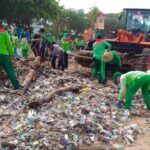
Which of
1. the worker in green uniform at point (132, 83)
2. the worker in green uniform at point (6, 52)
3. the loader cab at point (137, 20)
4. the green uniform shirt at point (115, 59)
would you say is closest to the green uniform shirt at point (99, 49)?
the green uniform shirt at point (115, 59)

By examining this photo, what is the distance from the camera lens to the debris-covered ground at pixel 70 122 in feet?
17.9

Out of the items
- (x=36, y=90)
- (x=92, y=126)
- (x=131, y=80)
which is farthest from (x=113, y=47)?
(x=92, y=126)

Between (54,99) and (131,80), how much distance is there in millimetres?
1631

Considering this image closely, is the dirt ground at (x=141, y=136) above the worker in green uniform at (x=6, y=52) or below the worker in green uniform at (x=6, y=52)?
below

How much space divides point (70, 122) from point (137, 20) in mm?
9123

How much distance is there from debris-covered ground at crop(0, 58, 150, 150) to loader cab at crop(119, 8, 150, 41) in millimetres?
5835

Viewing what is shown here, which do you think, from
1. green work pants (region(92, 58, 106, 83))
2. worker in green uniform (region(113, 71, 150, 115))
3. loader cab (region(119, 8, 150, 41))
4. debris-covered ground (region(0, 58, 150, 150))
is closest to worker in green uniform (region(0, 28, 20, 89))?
debris-covered ground (region(0, 58, 150, 150))

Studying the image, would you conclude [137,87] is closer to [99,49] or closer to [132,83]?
[132,83]

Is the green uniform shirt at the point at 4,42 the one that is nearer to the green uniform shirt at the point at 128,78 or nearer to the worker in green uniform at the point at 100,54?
the green uniform shirt at the point at 128,78

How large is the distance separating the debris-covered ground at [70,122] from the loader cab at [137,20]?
5835 millimetres

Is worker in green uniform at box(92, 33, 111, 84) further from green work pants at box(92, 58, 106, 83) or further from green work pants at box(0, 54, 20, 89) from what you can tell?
green work pants at box(0, 54, 20, 89)

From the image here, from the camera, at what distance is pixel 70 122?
630cm

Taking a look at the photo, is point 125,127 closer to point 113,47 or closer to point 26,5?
point 113,47

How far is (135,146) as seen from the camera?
5836mm
